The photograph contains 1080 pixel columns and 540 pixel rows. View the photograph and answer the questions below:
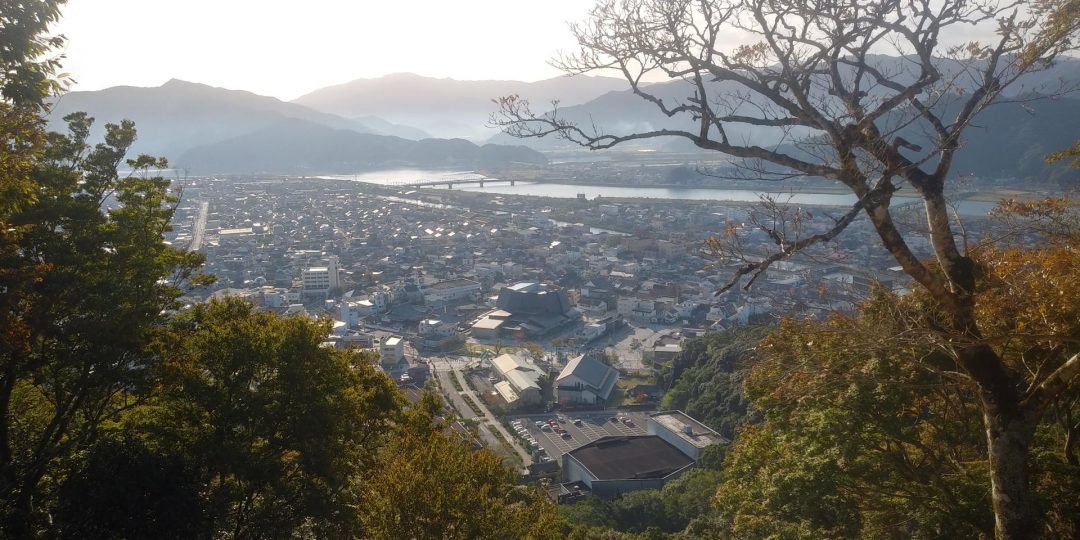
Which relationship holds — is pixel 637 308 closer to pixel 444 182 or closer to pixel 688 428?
pixel 688 428

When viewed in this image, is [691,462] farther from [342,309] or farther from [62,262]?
[342,309]

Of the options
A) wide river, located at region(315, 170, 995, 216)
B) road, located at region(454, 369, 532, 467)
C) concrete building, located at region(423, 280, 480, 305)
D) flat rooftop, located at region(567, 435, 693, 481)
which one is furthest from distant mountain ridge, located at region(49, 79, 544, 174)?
flat rooftop, located at region(567, 435, 693, 481)

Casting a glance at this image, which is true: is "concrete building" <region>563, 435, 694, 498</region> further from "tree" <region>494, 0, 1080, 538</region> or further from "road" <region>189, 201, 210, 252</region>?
"road" <region>189, 201, 210, 252</region>

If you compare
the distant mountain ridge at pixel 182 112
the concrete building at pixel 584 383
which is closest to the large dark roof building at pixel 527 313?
the concrete building at pixel 584 383

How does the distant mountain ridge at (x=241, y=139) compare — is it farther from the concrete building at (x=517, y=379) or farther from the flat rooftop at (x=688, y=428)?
the flat rooftop at (x=688, y=428)

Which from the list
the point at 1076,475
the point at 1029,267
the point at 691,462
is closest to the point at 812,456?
the point at 1076,475

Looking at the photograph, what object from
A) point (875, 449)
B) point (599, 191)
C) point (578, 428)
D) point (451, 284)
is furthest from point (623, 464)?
point (599, 191)
